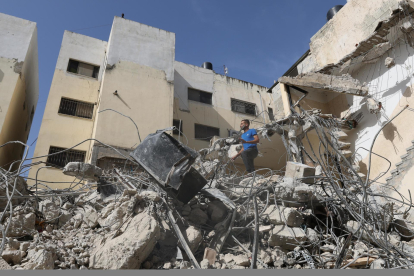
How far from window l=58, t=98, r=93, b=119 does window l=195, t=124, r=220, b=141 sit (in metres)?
5.21

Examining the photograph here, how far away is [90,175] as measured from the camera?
4375 millimetres

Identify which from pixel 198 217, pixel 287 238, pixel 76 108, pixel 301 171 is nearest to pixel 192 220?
pixel 198 217

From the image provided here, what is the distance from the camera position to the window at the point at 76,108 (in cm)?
1123

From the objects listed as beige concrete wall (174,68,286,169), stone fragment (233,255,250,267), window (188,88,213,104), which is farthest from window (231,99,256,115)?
stone fragment (233,255,250,267)

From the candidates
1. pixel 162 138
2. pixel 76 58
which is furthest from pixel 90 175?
pixel 76 58

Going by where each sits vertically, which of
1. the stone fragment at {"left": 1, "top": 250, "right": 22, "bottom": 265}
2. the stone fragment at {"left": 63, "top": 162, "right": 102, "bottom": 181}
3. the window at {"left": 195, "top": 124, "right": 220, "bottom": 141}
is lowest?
the stone fragment at {"left": 1, "top": 250, "right": 22, "bottom": 265}

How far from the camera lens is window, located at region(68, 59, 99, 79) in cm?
1209

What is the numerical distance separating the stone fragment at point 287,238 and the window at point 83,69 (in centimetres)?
1209

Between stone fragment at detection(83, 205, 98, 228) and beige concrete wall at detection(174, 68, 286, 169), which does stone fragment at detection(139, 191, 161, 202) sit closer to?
stone fragment at detection(83, 205, 98, 228)

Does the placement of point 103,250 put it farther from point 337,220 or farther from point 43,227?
point 337,220

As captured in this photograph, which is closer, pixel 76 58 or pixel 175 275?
pixel 175 275

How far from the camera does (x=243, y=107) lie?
50.2 ft

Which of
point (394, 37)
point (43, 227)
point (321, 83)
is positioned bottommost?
point (43, 227)

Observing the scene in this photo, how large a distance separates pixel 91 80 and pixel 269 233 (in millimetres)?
11691
